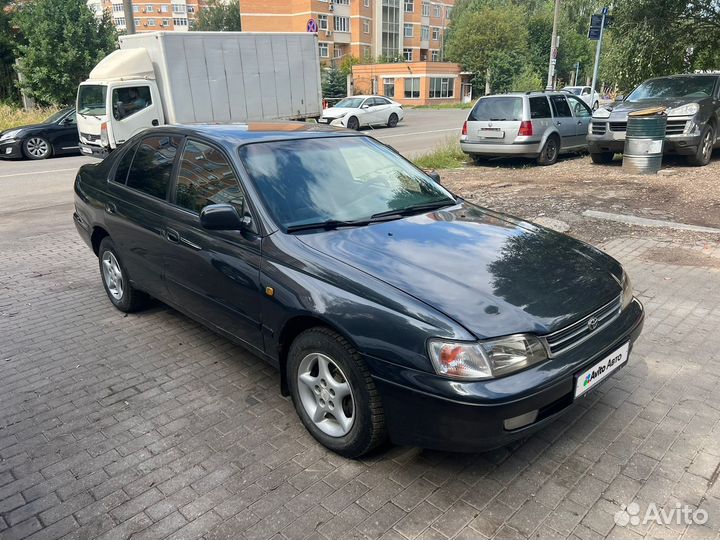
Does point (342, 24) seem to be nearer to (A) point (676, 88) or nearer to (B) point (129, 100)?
(B) point (129, 100)

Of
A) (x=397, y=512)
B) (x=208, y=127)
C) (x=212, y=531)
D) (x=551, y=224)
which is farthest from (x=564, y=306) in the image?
(x=551, y=224)

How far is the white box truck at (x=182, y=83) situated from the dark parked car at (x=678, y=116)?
31.3ft

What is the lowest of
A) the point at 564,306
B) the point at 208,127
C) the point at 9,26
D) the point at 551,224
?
the point at 551,224

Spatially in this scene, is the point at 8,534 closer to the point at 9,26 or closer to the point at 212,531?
the point at 212,531

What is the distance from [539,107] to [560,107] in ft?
3.36

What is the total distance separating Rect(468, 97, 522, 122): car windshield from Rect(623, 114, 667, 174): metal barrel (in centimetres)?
259

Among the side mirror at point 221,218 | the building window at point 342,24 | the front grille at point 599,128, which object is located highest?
the building window at point 342,24

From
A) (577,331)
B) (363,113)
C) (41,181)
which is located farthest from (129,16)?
(577,331)

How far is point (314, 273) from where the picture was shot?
118 inches

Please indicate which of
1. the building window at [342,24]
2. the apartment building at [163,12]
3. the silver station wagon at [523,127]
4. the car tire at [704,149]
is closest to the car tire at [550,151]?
the silver station wagon at [523,127]

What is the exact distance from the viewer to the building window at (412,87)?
5697 cm

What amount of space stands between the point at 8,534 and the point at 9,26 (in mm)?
30484

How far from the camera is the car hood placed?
8.80ft

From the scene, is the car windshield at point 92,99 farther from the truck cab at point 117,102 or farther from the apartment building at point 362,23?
the apartment building at point 362,23
